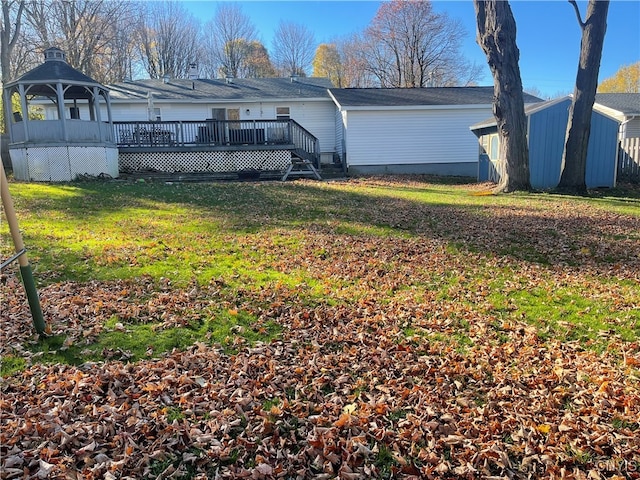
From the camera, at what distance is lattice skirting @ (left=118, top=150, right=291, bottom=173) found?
1880cm

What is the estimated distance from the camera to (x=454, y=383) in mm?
3348

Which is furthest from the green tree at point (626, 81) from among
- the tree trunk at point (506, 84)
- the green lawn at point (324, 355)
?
the green lawn at point (324, 355)

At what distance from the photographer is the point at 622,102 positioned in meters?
23.0

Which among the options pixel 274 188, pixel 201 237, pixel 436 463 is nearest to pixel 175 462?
pixel 436 463

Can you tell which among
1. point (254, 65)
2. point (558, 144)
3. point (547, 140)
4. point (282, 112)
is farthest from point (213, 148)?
point (254, 65)

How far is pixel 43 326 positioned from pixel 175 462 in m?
2.10

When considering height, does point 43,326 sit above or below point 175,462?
above

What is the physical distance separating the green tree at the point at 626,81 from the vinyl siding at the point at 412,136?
3911 centimetres

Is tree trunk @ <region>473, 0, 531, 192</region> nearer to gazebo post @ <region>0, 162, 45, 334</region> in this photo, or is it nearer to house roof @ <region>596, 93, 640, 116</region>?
house roof @ <region>596, 93, 640, 116</region>

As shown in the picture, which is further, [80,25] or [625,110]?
[80,25]

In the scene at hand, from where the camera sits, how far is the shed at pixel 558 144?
641 inches

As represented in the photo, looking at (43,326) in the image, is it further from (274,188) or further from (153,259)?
(274,188)

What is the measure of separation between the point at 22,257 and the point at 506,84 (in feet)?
44.5

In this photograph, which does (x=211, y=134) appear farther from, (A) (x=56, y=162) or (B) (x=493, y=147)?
(B) (x=493, y=147)
